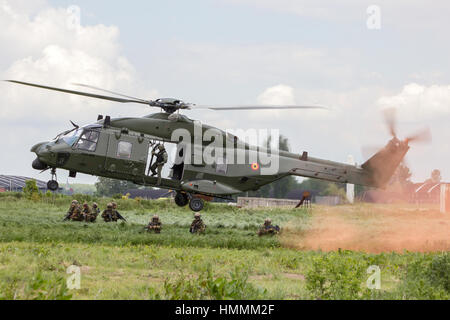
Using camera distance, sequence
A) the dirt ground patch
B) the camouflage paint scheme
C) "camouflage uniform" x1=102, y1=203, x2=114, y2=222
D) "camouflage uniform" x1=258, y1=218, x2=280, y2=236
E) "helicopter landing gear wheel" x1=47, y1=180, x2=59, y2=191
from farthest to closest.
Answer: "camouflage uniform" x1=102, y1=203, x2=114, y2=222, "camouflage uniform" x1=258, y1=218, x2=280, y2=236, the camouflage paint scheme, the dirt ground patch, "helicopter landing gear wheel" x1=47, y1=180, x2=59, y2=191

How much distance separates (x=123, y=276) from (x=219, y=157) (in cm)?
1145

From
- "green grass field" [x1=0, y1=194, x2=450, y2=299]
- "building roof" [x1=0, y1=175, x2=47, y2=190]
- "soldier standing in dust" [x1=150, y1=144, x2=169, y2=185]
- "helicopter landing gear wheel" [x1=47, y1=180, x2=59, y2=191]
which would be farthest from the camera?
"building roof" [x1=0, y1=175, x2=47, y2=190]

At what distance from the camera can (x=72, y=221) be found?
29156mm

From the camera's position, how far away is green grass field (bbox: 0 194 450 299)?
11.7 m

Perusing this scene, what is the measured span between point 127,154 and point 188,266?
352 inches

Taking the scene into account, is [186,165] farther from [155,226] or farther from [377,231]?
[377,231]

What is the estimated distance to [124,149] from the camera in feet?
82.5

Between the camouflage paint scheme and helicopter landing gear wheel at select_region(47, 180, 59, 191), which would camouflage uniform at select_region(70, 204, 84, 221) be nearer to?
the camouflage paint scheme

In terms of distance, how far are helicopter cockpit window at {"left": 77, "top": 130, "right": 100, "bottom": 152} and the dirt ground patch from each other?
8588 millimetres

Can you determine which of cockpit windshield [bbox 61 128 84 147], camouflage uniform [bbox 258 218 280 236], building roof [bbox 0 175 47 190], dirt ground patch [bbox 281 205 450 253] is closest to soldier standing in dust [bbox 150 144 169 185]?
cockpit windshield [bbox 61 128 84 147]

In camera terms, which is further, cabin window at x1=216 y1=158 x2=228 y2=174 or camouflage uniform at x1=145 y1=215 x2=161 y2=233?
cabin window at x1=216 y1=158 x2=228 y2=174

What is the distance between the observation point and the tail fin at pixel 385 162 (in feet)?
91.0

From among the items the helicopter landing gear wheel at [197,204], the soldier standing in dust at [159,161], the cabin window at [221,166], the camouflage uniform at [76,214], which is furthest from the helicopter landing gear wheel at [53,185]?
the cabin window at [221,166]

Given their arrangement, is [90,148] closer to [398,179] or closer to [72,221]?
[72,221]
